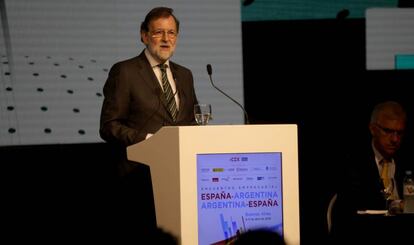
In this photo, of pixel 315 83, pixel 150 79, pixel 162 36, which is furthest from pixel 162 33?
pixel 315 83

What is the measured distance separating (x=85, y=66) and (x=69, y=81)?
0.50ft

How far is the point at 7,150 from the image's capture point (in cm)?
481

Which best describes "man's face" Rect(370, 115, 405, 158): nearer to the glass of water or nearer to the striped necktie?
the striped necktie

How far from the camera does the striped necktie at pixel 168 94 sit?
12.9ft

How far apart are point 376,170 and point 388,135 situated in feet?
0.93

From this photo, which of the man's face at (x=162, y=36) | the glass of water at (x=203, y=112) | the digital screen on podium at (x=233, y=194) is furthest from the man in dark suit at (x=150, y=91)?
the digital screen on podium at (x=233, y=194)

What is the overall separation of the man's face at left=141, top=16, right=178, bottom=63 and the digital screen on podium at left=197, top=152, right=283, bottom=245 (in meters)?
1.03

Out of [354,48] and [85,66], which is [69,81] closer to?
[85,66]

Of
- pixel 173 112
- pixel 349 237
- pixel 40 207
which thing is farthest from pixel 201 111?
pixel 40 207

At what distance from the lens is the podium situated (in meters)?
3.11

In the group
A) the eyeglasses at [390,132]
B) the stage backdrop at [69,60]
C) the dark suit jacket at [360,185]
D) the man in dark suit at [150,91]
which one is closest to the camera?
the dark suit jacket at [360,185]

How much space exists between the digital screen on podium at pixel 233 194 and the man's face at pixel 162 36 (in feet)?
3.37

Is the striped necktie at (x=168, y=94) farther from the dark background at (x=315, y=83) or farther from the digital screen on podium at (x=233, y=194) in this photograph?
the dark background at (x=315, y=83)

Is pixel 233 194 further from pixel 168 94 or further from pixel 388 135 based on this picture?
pixel 388 135
